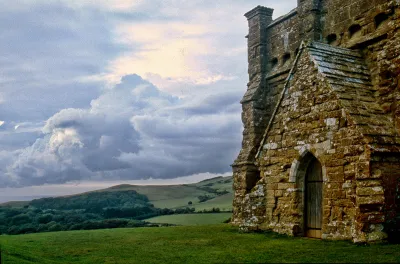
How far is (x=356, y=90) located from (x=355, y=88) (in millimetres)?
103

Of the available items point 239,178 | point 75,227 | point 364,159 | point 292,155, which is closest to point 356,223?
point 364,159

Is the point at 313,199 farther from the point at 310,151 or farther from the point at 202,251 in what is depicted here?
the point at 202,251

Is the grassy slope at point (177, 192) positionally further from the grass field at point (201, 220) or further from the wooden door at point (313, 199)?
the wooden door at point (313, 199)

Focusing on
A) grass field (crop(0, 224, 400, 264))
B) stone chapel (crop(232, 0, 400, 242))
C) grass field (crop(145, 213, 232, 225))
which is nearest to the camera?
grass field (crop(0, 224, 400, 264))

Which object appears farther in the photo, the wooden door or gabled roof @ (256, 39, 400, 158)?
the wooden door

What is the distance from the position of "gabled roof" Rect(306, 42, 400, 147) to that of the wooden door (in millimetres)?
2213

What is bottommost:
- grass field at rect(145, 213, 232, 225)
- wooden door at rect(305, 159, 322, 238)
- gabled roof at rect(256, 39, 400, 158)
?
grass field at rect(145, 213, 232, 225)

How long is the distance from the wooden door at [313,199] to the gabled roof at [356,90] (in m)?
2.21

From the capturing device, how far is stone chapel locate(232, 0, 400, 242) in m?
11.4

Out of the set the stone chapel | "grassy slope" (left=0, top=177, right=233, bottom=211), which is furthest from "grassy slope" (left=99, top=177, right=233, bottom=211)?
the stone chapel

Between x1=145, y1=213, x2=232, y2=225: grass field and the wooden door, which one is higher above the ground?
the wooden door

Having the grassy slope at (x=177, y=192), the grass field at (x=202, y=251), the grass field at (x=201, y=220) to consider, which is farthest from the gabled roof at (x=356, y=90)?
the grassy slope at (x=177, y=192)

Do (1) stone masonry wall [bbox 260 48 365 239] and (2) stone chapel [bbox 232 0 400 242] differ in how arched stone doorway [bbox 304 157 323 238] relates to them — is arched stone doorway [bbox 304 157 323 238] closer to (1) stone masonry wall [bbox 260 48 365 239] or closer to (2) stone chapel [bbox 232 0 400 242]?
(2) stone chapel [bbox 232 0 400 242]

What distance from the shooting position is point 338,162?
1225 centimetres
